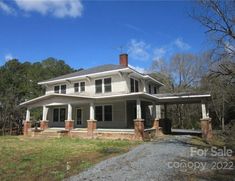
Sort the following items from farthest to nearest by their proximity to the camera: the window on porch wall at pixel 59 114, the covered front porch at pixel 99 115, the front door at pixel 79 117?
the window on porch wall at pixel 59 114 < the front door at pixel 79 117 < the covered front porch at pixel 99 115

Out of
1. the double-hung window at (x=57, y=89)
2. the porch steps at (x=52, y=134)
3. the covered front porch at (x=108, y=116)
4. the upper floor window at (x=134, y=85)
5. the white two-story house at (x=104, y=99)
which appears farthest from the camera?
the double-hung window at (x=57, y=89)

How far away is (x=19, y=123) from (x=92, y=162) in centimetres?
1957

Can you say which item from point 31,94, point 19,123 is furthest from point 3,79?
point 19,123

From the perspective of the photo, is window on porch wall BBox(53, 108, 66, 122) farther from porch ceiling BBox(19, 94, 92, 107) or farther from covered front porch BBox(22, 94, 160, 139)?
porch ceiling BBox(19, 94, 92, 107)

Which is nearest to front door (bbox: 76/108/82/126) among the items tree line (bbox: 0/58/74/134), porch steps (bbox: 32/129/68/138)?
porch steps (bbox: 32/129/68/138)

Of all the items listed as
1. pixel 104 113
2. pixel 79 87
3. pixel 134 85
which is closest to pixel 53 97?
pixel 79 87

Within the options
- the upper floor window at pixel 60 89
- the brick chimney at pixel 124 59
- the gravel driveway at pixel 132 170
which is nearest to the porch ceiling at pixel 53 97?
the upper floor window at pixel 60 89

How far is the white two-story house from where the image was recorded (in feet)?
62.3

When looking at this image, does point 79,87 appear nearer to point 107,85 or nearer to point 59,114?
point 107,85

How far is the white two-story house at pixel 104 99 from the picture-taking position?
747 inches

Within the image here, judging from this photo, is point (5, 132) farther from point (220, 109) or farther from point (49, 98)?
point (220, 109)

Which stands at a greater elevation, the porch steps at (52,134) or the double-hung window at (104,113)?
the double-hung window at (104,113)

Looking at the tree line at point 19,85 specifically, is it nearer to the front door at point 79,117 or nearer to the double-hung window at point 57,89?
the double-hung window at point 57,89

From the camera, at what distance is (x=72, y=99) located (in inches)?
776
